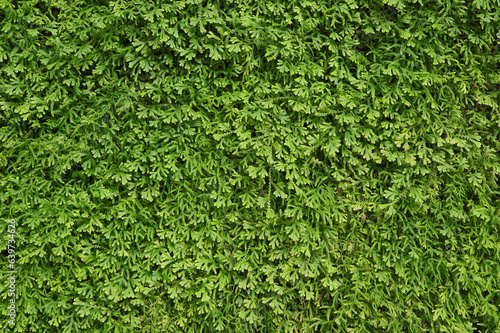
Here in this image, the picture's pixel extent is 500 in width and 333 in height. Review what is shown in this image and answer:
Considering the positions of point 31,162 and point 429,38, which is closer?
point 429,38

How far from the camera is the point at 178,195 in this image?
2592 mm

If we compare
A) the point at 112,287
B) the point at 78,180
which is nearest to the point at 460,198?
the point at 112,287


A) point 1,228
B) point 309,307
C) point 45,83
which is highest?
point 45,83

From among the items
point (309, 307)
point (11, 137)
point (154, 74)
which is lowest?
point (309, 307)

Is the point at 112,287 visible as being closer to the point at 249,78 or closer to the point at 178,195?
the point at 178,195

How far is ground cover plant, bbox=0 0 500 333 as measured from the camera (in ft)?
8.15

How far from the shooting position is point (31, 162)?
265 cm

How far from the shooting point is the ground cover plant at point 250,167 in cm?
248

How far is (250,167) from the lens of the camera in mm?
2498

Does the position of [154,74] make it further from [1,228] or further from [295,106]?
[1,228]

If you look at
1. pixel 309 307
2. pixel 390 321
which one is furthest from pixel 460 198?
pixel 309 307

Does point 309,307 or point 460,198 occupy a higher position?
point 460,198

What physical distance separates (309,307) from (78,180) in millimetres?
1916

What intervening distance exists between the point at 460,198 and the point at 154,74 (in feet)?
7.54
